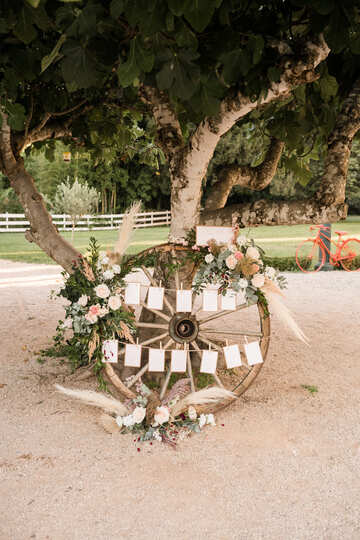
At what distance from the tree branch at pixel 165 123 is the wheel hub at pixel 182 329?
1.15 metres

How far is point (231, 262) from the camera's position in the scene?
3.12 metres

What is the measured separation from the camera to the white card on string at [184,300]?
10.7 ft

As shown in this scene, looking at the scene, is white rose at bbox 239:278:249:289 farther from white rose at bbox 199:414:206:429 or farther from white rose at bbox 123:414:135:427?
white rose at bbox 123:414:135:427

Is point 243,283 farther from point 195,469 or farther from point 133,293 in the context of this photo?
point 195,469

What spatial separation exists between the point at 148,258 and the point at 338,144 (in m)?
1.66

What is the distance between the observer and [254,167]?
4309 millimetres

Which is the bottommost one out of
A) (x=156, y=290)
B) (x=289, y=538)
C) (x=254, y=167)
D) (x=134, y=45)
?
(x=289, y=538)

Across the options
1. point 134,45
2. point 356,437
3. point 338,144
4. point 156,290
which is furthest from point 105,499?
point 338,144

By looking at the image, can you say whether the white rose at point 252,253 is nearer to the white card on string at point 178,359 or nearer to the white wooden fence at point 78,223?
the white card on string at point 178,359

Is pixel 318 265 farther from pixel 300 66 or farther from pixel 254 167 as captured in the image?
pixel 300 66

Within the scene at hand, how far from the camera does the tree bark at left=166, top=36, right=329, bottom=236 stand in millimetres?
2754

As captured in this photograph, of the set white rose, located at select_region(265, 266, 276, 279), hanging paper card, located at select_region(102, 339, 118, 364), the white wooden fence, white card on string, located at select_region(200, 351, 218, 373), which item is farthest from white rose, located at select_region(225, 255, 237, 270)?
the white wooden fence

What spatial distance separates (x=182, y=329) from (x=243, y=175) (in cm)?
155

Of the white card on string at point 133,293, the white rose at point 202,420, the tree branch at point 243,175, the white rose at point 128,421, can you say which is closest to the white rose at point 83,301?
the white card on string at point 133,293
